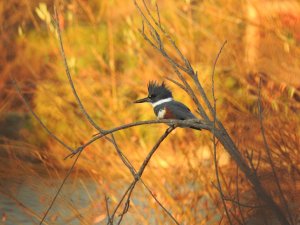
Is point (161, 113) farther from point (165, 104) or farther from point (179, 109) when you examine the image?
point (179, 109)

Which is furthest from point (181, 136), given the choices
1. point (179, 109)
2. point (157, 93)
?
point (179, 109)

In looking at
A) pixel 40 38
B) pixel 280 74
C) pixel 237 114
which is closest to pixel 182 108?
pixel 237 114

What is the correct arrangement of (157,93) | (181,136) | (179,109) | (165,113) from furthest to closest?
1. (181,136)
2. (157,93)
3. (165,113)
4. (179,109)

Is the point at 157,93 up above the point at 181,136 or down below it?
below

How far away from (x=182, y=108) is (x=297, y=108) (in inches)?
89.9

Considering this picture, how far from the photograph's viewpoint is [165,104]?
4.75m

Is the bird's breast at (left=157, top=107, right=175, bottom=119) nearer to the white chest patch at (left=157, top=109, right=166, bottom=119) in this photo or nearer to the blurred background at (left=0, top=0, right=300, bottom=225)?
the white chest patch at (left=157, top=109, right=166, bottom=119)

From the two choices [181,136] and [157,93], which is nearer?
[157,93]

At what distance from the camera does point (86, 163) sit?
20.2 feet

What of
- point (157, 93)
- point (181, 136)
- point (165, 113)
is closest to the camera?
point (165, 113)

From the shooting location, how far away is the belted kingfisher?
4637mm

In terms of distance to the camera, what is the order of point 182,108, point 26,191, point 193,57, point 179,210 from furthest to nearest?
1. point 26,191
2. point 193,57
3. point 179,210
4. point 182,108

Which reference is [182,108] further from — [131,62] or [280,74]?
[131,62]

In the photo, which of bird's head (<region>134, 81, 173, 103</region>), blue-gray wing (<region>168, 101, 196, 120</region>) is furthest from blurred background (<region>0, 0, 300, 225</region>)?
bird's head (<region>134, 81, 173, 103</region>)
